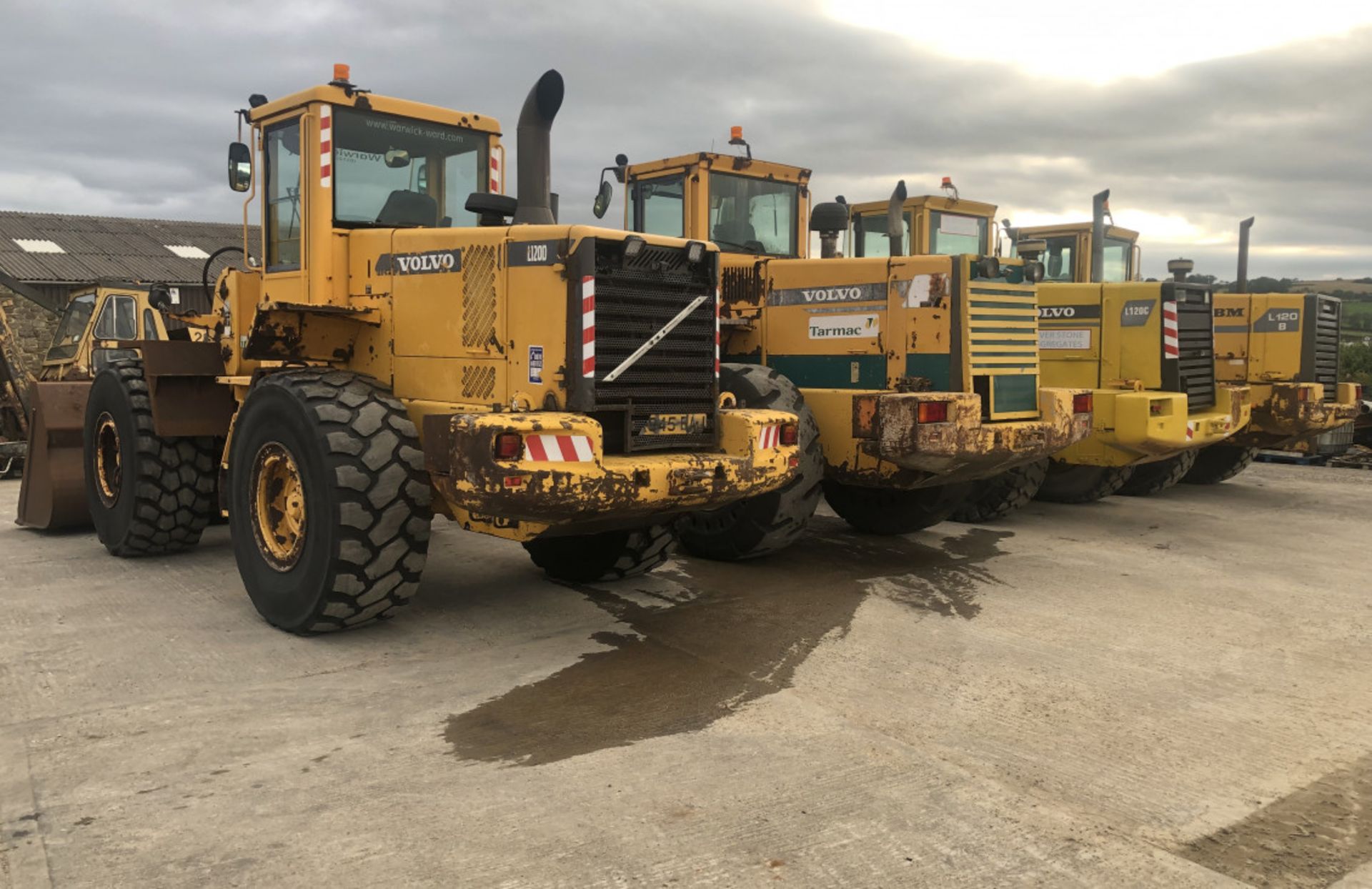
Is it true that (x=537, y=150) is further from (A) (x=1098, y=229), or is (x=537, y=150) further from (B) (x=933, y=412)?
(A) (x=1098, y=229)

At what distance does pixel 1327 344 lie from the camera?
11.4 meters

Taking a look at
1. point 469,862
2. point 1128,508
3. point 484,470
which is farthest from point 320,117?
point 1128,508

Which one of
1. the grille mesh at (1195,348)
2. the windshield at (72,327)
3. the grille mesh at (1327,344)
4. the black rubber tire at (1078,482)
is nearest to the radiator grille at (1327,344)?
the grille mesh at (1327,344)

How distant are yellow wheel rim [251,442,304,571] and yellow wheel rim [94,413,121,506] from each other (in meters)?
2.59

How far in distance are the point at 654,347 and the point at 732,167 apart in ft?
12.8

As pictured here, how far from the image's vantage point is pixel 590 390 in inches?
204

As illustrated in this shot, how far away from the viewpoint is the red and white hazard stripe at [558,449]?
4785mm

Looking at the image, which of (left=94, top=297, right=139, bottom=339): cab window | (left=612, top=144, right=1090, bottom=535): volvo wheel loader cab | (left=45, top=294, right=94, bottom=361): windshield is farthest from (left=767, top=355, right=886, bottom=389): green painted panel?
(left=45, top=294, right=94, bottom=361): windshield

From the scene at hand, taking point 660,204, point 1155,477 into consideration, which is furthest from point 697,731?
point 1155,477

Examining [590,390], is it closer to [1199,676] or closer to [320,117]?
[320,117]

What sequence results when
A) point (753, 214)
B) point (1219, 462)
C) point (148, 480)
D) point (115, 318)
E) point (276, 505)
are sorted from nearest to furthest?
point (276, 505)
point (148, 480)
point (753, 214)
point (1219, 462)
point (115, 318)

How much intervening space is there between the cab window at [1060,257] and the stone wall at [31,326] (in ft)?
56.0

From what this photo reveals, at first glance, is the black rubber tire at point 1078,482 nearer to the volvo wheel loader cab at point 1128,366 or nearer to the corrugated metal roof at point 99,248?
the volvo wheel loader cab at point 1128,366

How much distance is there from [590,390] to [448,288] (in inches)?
44.5
